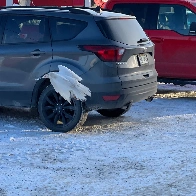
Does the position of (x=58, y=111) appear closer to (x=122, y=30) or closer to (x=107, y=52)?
(x=107, y=52)

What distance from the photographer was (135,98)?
8.03 meters

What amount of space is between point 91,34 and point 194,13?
3.65m

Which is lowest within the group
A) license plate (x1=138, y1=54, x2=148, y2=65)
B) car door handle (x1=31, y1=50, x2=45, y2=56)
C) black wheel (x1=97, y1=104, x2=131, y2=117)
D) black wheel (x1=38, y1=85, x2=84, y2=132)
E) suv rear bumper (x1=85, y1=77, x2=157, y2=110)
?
black wheel (x1=97, y1=104, x2=131, y2=117)

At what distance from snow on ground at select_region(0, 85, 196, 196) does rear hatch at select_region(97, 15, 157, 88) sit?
0.74m

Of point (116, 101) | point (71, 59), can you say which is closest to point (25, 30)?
point (71, 59)

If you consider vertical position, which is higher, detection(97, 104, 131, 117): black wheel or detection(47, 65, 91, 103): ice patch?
detection(47, 65, 91, 103): ice patch

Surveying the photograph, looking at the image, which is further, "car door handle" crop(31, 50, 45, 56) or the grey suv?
"car door handle" crop(31, 50, 45, 56)

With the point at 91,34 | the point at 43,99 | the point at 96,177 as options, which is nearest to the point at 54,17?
the point at 91,34

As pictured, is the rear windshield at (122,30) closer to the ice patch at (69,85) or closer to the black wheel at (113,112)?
the ice patch at (69,85)

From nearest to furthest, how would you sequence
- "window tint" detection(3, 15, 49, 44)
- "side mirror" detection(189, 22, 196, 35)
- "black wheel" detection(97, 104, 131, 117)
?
"window tint" detection(3, 15, 49, 44) < "black wheel" detection(97, 104, 131, 117) < "side mirror" detection(189, 22, 196, 35)

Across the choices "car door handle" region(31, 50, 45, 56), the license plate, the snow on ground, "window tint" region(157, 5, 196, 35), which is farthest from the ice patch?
"window tint" region(157, 5, 196, 35)

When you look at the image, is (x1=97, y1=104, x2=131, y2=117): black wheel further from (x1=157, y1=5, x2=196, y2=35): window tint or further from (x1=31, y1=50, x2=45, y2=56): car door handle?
(x1=157, y1=5, x2=196, y2=35): window tint

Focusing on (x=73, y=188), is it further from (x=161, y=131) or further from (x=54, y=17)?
(x=54, y=17)

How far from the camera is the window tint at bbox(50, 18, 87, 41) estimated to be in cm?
796
